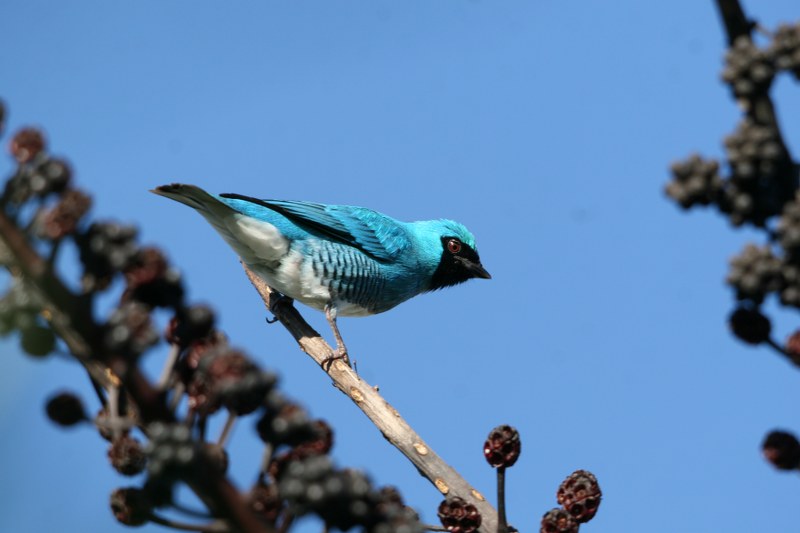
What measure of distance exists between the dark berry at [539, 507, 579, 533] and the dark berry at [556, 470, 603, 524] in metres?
0.06

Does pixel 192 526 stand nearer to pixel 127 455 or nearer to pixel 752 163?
pixel 127 455

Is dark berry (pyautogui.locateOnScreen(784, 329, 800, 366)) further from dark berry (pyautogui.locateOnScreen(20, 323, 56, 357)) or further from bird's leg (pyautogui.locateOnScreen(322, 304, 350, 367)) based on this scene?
bird's leg (pyautogui.locateOnScreen(322, 304, 350, 367))

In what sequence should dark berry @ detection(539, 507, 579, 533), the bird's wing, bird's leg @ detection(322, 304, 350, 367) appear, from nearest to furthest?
dark berry @ detection(539, 507, 579, 533), bird's leg @ detection(322, 304, 350, 367), the bird's wing

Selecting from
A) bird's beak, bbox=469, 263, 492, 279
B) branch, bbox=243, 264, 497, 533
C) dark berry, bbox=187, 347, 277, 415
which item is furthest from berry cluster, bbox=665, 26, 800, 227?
bird's beak, bbox=469, 263, 492, 279

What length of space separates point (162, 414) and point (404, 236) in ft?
21.9

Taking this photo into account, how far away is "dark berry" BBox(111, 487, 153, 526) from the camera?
6.53ft

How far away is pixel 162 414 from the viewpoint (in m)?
1.87

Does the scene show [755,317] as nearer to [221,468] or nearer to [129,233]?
[221,468]

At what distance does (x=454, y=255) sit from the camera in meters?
8.93

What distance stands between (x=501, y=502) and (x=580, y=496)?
1.22 feet

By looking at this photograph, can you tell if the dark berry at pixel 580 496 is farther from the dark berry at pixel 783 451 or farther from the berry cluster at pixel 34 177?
the berry cluster at pixel 34 177

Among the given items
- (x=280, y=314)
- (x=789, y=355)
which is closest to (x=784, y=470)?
(x=789, y=355)

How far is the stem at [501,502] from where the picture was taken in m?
2.53

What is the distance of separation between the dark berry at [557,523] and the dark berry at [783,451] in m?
0.75
